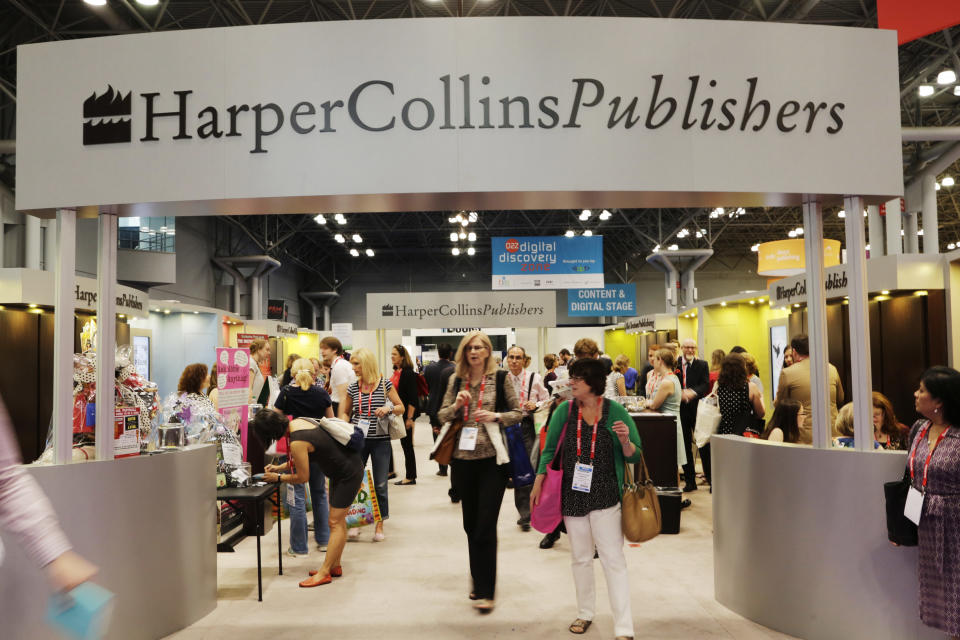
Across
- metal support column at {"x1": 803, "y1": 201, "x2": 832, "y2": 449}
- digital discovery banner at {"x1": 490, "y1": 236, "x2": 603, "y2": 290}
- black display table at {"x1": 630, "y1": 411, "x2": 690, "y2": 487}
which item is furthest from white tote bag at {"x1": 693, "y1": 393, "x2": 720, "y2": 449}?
digital discovery banner at {"x1": 490, "y1": 236, "x2": 603, "y2": 290}

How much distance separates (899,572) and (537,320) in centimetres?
936

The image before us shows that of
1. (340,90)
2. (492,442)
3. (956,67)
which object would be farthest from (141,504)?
(956,67)

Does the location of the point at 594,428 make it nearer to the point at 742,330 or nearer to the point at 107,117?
the point at 107,117

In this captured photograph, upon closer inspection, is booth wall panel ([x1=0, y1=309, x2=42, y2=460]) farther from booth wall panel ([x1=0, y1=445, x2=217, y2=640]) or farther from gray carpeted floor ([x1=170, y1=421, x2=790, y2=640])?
booth wall panel ([x1=0, y1=445, x2=217, y2=640])

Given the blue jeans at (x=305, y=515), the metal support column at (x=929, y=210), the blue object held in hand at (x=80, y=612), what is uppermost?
the metal support column at (x=929, y=210)

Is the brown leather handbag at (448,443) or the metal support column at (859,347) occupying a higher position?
the metal support column at (859,347)

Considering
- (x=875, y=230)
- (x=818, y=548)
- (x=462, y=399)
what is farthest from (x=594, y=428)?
(x=875, y=230)

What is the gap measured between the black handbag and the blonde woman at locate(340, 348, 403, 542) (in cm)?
347

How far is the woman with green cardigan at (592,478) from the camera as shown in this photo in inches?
120

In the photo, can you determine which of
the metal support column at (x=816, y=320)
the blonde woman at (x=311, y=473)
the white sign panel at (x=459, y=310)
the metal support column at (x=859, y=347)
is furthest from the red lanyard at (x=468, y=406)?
the white sign panel at (x=459, y=310)

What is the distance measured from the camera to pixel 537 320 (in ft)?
39.7

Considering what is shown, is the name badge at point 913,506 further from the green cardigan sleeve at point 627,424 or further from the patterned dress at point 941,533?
the green cardigan sleeve at point 627,424

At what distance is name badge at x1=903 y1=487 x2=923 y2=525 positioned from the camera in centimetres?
257

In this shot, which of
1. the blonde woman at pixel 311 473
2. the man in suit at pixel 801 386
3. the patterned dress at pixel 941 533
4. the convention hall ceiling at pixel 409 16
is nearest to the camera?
the patterned dress at pixel 941 533
